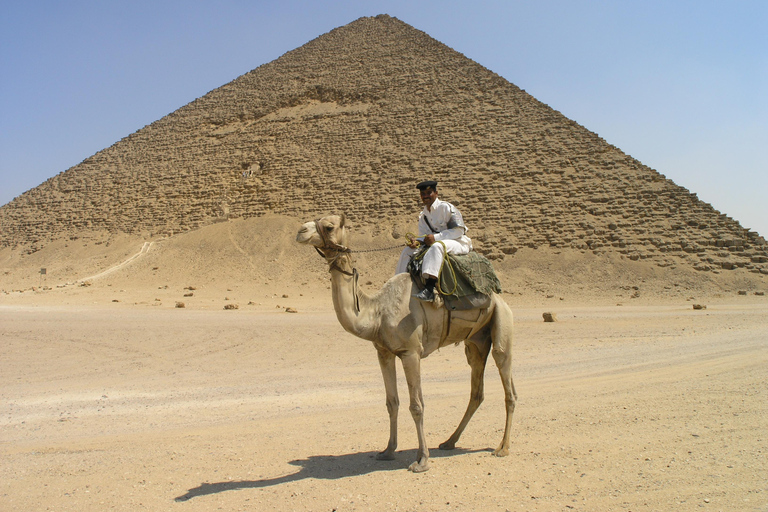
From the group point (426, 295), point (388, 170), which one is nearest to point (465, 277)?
point (426, 295)

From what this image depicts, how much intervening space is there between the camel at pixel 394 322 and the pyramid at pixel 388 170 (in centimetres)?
2369

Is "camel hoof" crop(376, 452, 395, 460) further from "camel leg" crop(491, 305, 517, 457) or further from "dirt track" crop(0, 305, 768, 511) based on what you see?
"camel leg" crop(491, 305, 517, 457)

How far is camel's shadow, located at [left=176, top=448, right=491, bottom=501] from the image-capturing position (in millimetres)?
3545

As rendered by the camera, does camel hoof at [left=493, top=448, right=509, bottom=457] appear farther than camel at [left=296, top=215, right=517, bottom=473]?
Yes

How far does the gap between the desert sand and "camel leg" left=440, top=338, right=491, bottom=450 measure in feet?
0.36

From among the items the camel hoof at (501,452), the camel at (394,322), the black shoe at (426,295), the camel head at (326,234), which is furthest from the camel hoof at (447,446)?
the camel head at (326,234)

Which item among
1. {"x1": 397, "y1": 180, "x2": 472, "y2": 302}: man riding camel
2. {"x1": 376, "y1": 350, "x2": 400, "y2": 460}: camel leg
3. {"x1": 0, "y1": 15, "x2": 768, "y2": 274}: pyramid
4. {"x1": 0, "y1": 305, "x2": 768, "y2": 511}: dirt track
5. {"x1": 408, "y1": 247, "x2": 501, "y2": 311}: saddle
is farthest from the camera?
{"x1": 0, "y1": 15, "x2": 768, "y2": 274}: pyramid

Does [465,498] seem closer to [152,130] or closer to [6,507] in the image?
[6,507]

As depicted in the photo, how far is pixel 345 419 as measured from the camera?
5258mm

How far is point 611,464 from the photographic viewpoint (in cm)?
378

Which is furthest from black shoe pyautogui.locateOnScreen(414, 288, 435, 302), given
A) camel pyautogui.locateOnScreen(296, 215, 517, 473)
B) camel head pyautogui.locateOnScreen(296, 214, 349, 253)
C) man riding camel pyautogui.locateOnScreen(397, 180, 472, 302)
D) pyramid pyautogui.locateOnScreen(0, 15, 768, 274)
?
pyramid pyautogui.locateOnScreen(0, 15, 768, 274)

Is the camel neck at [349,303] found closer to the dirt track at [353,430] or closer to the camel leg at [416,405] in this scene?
the camel leg at [416,405]

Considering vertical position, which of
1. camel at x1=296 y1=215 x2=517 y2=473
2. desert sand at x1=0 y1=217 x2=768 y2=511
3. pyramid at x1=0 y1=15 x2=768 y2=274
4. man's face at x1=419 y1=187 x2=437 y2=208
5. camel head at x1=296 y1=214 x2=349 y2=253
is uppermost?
pyramid at x1=0 y1=15 x2=768 y2=274

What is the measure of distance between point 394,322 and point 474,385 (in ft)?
3.33
